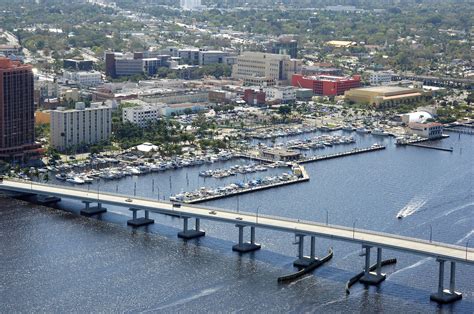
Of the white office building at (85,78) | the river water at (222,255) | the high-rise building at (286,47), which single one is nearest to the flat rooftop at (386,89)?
the high-rise building at (286,47)

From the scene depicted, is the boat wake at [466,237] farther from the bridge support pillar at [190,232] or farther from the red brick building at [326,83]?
the red brick building at [326,83]

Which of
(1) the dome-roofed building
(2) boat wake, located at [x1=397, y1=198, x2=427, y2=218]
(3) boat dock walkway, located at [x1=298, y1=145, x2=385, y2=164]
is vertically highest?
(1) the dome-roofed building

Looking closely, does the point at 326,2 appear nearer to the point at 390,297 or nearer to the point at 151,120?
the point at 151,120

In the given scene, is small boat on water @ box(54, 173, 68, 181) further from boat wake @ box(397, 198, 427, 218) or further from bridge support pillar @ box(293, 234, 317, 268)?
bridge support pillar @ box(293, 234, 317, 268)

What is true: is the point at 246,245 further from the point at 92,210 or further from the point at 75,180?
the point at 75,180

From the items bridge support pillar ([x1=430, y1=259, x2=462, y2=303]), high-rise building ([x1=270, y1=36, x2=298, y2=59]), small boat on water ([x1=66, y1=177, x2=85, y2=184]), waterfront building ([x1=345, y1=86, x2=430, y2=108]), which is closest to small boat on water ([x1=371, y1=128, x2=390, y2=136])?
waterfront building ([x1=345, y1=86, x2=430, y2=108])
